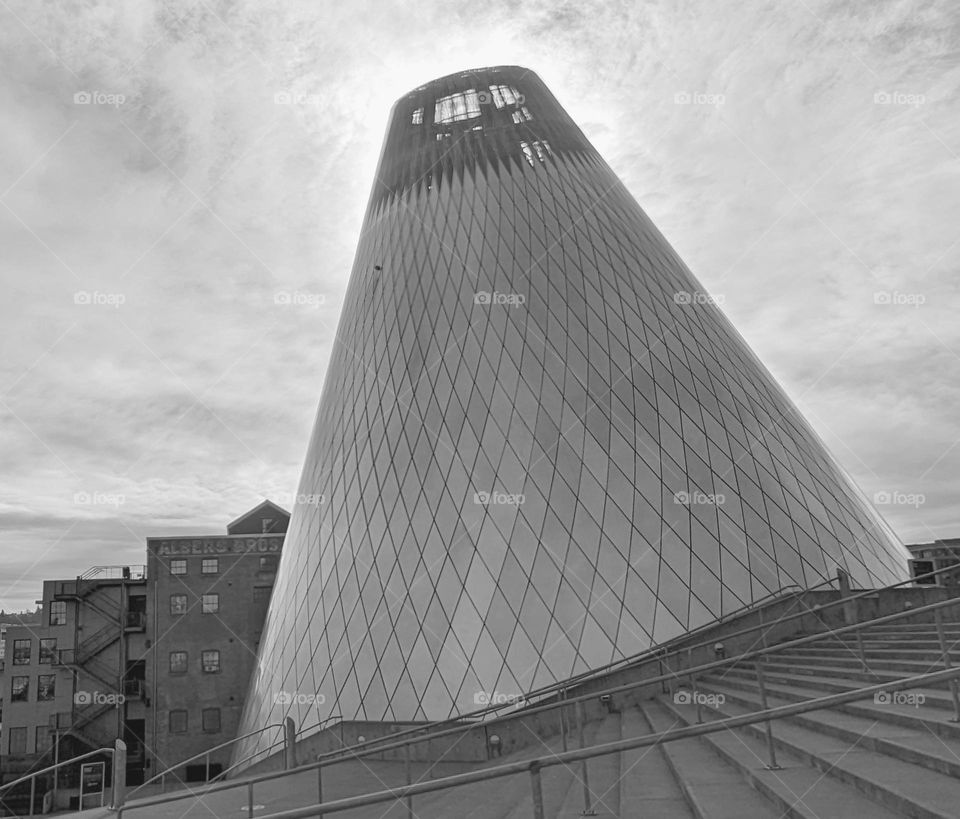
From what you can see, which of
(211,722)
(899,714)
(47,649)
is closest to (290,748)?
(899,714)

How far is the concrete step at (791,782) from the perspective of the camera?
488 cm

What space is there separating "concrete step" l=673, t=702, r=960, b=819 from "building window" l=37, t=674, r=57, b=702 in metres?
45.6

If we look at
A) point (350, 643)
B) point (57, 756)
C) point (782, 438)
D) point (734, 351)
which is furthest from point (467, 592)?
point (57, 756)

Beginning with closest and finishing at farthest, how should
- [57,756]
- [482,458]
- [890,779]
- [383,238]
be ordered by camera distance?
[890,779] → [482,458] → [383,238] → [57,756]

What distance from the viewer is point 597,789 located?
761 centimetres

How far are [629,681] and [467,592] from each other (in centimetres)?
518

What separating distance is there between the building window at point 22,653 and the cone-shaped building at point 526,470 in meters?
26.5

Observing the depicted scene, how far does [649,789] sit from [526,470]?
1281 cm

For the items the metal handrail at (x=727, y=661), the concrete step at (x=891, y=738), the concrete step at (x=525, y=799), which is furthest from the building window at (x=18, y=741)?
the concrete step at (x=891, y=738)

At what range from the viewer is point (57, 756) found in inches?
1517

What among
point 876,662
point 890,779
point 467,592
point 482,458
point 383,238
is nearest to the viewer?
point 890,779

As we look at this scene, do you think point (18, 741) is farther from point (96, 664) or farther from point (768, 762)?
point (768, 762)

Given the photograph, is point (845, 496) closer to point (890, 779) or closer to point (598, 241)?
point (598, 241)

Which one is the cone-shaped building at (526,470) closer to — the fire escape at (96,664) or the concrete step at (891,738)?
the concrete step at (891,738)
